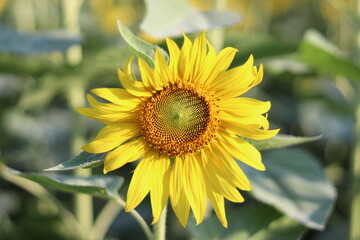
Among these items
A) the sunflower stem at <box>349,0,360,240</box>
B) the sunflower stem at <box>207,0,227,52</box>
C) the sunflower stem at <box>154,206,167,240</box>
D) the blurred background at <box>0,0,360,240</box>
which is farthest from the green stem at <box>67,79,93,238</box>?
the sunflower stem at <box>349,0,360,240</box>

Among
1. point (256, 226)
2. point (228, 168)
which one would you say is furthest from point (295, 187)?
point (228, 168)

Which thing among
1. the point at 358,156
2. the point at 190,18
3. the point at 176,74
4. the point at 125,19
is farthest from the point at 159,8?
the point at 125,19

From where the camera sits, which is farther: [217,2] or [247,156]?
[217,2]

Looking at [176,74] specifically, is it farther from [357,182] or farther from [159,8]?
[357,182]

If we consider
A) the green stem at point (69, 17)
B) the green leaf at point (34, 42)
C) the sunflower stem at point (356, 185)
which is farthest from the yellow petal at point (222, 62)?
the sunflower stem at point (356, 185)

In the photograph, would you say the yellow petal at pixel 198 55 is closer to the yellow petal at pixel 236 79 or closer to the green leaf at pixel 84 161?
the yellow petal at pixel 236 79

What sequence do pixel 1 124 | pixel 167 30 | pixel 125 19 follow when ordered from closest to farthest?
pixel 167 30 → pixel 1 124 → pixel 125 19

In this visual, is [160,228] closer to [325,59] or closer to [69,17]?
[325,59]
